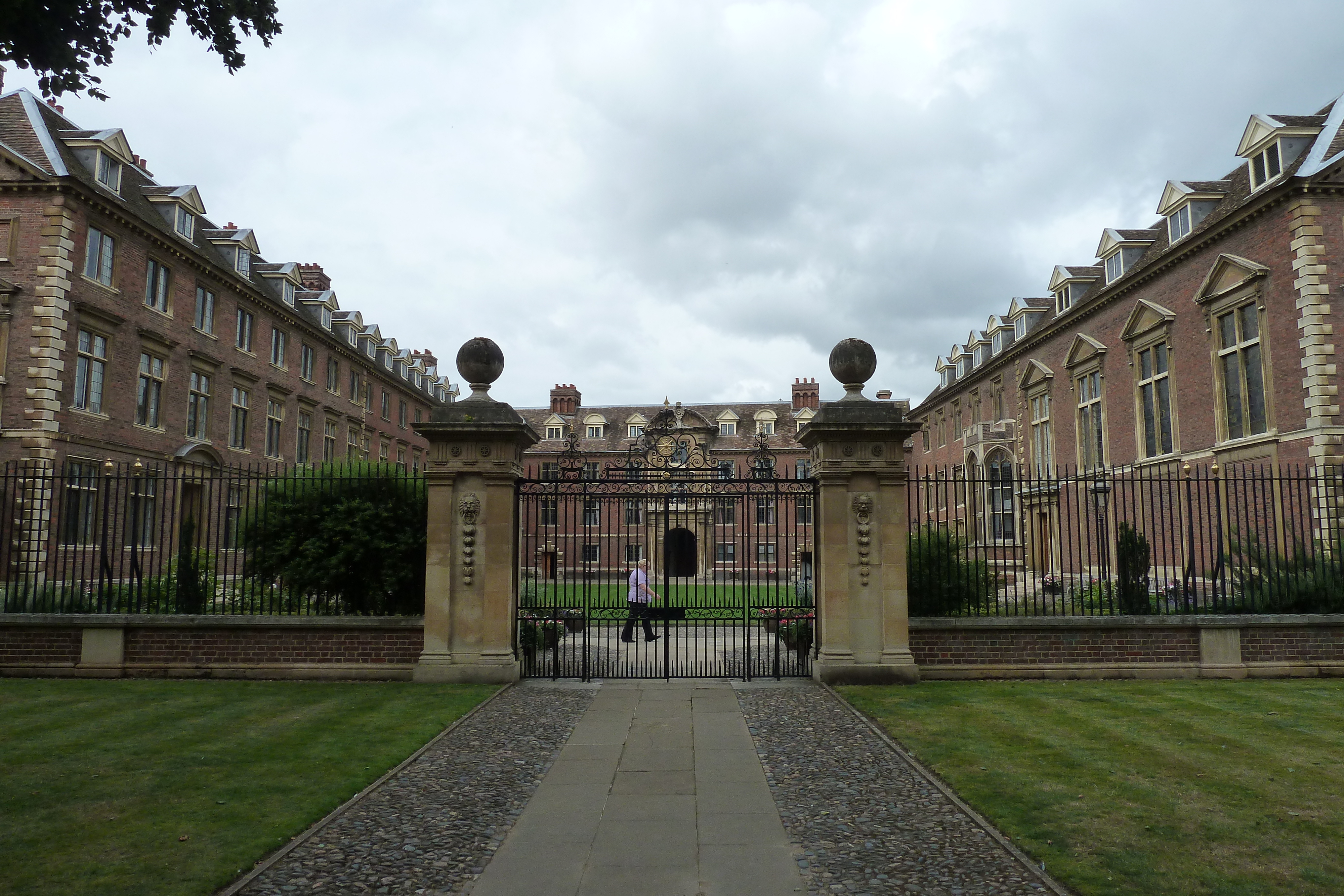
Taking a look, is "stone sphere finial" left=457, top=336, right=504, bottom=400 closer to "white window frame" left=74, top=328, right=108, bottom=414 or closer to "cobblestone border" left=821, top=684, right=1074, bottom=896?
"cobblestone border" left=821, top=684, right=1074, bottom=896

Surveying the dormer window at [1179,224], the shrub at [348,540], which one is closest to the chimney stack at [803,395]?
the dormer window at [1179,224]

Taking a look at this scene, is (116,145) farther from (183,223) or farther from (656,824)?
(656,824)

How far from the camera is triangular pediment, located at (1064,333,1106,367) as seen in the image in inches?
1170

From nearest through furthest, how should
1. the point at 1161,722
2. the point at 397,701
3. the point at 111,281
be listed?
the point at 1161,722 < the point at 397,701 < the point at 111,281

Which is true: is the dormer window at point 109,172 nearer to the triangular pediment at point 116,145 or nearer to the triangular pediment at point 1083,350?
the triangular pediment at point 116,145

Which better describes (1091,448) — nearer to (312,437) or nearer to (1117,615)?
(1117,615)

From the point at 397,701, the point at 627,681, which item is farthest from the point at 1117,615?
the point at 397,701

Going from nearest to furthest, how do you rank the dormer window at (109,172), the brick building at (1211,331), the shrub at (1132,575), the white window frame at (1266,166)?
the shrub at (1132,575)
the brick building at (1211,331)
the white window frame at (1266,166)
the dormer window at (109,172)

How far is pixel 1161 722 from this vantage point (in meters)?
8.14

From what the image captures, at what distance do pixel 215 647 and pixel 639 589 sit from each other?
7.13m

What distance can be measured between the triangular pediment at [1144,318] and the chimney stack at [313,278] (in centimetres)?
3617

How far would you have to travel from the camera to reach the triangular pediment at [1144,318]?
82.3 ft

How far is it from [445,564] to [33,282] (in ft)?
59.8

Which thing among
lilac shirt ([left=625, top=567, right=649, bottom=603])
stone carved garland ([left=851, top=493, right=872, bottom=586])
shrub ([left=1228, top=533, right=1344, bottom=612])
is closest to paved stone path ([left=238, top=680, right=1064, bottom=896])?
stone carved garland ([left=851, top=493, right=872, bottom=586])
